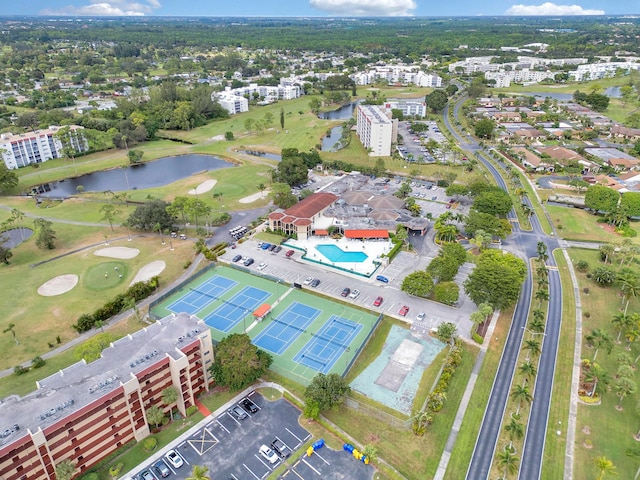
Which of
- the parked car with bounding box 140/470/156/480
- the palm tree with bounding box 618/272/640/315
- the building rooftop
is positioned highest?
the building rooftop

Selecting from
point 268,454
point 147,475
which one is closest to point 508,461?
point 268,454

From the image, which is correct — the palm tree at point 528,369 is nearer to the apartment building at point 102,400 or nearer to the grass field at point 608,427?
the grass field at point 608,427

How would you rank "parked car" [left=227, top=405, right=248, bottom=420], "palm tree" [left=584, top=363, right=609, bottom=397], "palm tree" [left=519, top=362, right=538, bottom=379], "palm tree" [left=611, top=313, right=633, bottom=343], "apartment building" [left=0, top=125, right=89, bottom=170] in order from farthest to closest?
1. "apartment building" [left=0, top=125, right=89, bottom=170]
2. "palm tree" [left=611, top=313, right=633, bottom=343]
3. "palm tree" [left=519, top=362, right=538, bottom=379]
4. "palm tree" [left=584, top=363, right=609, bottom=397]
5. "parked car" [left=227, top=405, right=248, bottom=420]

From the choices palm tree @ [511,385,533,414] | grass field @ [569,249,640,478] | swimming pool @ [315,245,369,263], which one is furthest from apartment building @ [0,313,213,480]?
grass field @ [569,249,640,478]

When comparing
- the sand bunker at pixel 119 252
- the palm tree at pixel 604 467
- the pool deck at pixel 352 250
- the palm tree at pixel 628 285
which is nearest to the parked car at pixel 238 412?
the pool deck at pixel 352 250

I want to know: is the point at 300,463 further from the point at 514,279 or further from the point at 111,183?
the point at 111,183

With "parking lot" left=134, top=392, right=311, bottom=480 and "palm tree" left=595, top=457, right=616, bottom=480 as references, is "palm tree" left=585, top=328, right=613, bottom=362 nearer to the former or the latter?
"palm tree" left=595, top=457, right=616, bottom=480

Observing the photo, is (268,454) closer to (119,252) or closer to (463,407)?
(463,407)
